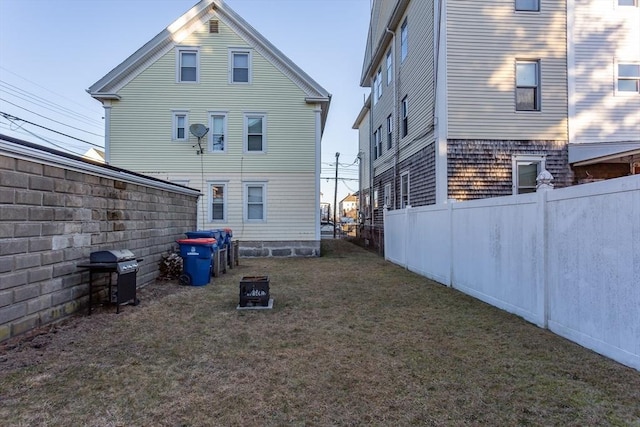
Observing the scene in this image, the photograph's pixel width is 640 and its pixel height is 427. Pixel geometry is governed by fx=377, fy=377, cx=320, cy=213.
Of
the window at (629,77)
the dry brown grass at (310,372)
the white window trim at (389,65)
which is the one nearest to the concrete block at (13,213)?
the dry brown grass at (310,372)

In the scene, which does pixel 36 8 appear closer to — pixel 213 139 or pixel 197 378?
pixel 213 139

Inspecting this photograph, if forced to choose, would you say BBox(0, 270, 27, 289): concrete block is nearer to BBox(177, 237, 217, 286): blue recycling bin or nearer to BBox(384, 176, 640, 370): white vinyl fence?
BBox(177, 237, 217, 286): blue recycling bin

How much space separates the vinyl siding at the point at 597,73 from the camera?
10156 mm

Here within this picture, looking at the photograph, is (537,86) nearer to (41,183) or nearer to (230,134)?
(230,134)

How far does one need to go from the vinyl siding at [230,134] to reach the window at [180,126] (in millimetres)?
161

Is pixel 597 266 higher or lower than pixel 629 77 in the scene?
lower

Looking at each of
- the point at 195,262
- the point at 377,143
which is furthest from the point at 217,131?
the point at 377,143

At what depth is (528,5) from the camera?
10125mm

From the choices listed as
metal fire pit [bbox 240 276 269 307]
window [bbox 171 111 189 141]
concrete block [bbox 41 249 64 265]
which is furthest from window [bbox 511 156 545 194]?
window [bbox 171 111 189 141]

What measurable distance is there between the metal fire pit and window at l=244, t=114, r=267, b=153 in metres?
8.72

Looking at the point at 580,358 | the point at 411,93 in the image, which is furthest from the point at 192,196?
the point at 580,358

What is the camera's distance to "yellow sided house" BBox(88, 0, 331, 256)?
13641 mm

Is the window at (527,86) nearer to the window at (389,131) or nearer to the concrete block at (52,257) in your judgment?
the window at (389,131)

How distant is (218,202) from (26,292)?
31.4 ft
